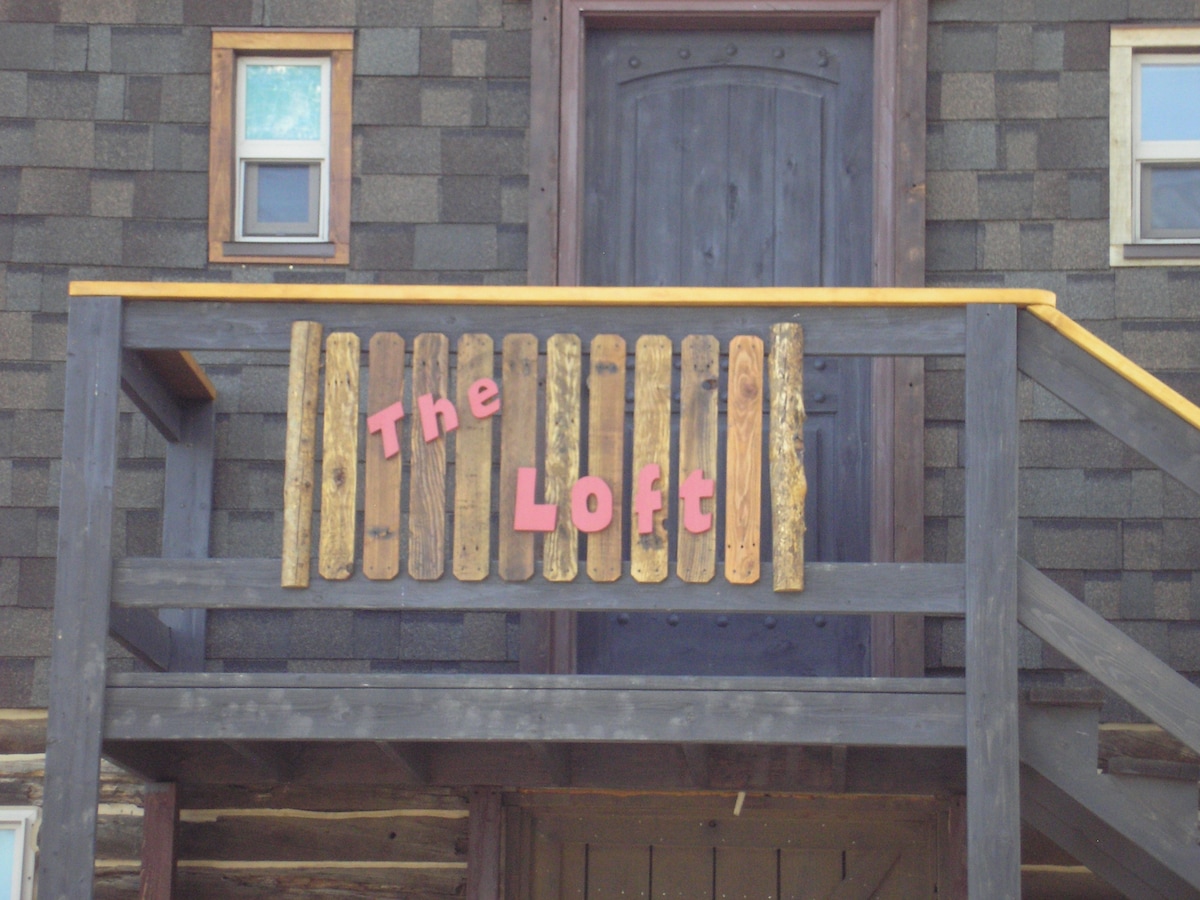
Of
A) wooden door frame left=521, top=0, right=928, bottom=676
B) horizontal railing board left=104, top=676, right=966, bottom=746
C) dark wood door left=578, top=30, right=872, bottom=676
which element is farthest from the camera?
dark wood door left=578, top=30, right=872, bottom=676

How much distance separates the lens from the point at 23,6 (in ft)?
22.8

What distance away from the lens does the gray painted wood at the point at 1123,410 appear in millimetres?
5129

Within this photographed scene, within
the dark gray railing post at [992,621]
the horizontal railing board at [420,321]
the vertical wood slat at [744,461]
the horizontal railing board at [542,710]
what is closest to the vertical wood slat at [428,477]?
the horizontal railing board at [420,321]

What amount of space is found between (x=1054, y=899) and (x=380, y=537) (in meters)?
2.96

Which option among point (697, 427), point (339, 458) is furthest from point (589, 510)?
point (339, 458)

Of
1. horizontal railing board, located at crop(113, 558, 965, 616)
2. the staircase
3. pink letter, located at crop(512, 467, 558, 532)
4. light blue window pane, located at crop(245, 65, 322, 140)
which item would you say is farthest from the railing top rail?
light blue window pane, located at crop(245, 65, 322, 140)

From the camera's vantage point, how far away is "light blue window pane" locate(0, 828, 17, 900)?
6.49 meters

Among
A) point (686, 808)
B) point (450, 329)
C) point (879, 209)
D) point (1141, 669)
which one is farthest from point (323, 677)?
point (879, 209)

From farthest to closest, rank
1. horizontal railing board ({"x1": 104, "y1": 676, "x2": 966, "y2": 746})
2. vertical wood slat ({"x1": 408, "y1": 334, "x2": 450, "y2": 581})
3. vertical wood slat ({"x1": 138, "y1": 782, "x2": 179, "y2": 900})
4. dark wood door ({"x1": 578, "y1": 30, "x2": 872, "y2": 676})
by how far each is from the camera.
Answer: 1. dark wood door ({"x1": 578, "y1": 30, "x2": 872, "y2": 676})
2. vertical wood slat ({"x1": 138, "y1": 782, "x2": 179, "y2": 900})
3. vertical wood slat ({"x1": 408, "y1": 334, "x2": 450, "y2": 581})
4. horizontal railing board ({"x1": 104, "y1": 676, "x2": 966, "y2": 746})

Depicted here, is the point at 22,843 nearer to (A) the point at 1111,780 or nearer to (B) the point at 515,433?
(B) the point at 515,433

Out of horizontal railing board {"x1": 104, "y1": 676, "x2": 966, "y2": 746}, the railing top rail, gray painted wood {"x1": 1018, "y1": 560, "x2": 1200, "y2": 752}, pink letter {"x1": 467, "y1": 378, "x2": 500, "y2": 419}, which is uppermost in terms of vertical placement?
the railing top rail

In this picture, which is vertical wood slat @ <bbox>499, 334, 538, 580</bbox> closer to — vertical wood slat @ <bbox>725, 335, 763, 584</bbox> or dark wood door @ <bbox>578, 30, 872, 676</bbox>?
vertical wood slat @ <bbox>725, 335, 763, 584</bbox>

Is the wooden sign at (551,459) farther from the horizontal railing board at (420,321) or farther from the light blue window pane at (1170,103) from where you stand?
the light blue window pane at (1170,103)

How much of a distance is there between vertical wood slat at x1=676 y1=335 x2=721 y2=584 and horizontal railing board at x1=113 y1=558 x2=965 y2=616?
0.11m
